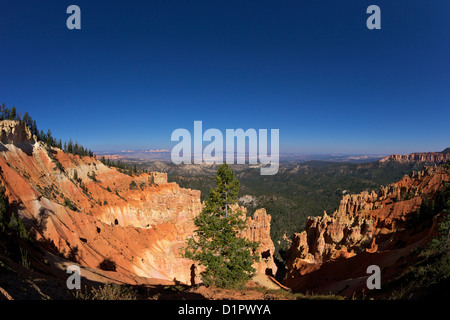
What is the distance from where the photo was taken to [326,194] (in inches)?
7151

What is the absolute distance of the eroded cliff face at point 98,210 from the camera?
23797 mm

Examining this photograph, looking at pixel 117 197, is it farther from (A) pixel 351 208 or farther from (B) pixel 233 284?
(A) pixel 351 208

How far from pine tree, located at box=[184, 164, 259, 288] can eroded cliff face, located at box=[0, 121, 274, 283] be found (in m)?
11.6

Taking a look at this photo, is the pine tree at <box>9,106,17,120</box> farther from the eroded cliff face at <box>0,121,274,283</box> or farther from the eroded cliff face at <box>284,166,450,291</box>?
the eroded cliff face at <box>284,166,450,291</box>

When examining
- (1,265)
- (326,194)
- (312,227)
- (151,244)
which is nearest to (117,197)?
(151,244)

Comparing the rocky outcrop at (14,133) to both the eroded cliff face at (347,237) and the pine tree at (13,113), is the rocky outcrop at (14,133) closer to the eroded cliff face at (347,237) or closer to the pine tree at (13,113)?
the pine tree at (13,113)

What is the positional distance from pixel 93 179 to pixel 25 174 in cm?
1954

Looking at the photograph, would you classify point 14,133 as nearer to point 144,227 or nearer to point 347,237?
point 144,227

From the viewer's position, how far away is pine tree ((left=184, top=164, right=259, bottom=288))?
44.2 ft

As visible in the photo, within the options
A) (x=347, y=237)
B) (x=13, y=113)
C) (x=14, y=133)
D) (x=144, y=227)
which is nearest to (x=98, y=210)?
(x=144, y=227)

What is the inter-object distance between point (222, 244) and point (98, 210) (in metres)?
36.4

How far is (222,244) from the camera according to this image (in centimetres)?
1439
